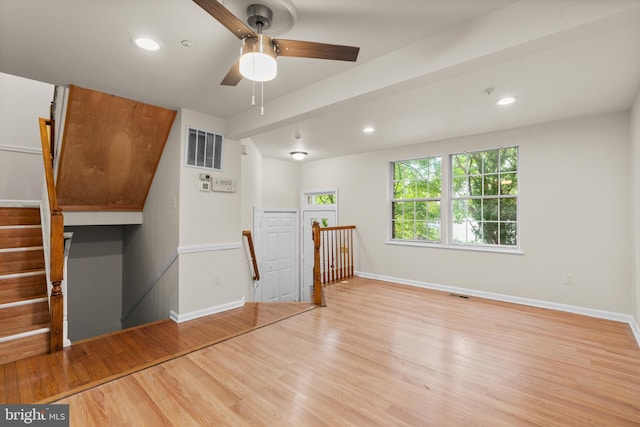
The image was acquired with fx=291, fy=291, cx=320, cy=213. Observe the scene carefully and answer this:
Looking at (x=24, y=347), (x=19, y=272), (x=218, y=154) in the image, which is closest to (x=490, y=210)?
(x=218, y=154)

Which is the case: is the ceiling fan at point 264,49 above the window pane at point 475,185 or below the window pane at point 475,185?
above

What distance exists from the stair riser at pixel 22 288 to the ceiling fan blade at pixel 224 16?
3227 millimetres

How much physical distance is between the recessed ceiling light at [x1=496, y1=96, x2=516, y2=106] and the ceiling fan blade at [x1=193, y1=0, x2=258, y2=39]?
2.76 meters

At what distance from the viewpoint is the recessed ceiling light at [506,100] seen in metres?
3.06

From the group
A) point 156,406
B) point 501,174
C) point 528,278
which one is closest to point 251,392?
point 156,406

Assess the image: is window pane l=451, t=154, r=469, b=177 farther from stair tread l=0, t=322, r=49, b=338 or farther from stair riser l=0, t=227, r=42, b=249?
stair riser l=0, t=227, r=42, b=249

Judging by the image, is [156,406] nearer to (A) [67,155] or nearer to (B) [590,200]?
(A) [67,155]

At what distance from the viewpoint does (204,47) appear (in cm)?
214

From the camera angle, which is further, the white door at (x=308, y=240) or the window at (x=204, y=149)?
the white door at (x=308, y=240)

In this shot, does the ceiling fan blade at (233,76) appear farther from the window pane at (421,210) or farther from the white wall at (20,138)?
the white wall at (20,138)

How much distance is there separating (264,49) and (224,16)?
258mm

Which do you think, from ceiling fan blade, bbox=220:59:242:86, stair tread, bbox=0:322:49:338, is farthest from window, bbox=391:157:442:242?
stair tread, bbox=0:322:49:338

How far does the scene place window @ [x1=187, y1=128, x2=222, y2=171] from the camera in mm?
3490

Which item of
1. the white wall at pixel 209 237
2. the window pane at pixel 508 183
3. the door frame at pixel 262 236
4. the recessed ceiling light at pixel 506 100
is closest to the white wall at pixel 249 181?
the door frame at pixel 262 236
